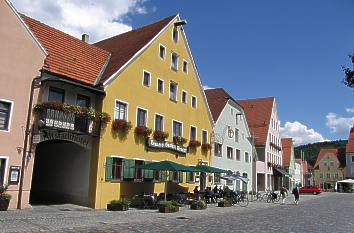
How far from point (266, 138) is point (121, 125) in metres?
38.5

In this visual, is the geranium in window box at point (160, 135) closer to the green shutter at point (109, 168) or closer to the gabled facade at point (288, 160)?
the green shutter at point (109, 168)

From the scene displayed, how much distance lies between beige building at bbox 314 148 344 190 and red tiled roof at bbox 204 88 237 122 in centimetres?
7178

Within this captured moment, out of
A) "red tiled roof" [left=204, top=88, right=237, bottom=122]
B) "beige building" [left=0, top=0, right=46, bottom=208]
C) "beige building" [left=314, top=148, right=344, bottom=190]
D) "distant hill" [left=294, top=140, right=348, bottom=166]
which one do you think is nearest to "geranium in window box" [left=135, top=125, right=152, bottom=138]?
"beige building" [left=0, top=0, right=46, bottom=208]

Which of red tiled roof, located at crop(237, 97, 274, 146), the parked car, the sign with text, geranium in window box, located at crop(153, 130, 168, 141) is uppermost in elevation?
red tiled roof, located at crop(237, 97, 274, 146)

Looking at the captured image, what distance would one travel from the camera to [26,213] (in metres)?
18.4

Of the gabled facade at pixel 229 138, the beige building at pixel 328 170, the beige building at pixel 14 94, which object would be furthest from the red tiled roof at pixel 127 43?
the beige building at pixel 328 170

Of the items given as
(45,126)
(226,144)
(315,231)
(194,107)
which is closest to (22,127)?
(45,126)

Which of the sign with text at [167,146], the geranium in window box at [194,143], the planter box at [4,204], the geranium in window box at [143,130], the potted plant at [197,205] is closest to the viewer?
the planter box at [4,204]

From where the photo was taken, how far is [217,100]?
149 feet

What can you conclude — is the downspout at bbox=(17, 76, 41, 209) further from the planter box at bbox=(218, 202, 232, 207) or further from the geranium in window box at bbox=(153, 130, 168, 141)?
the planter box at bbox=(218, 202, 232, 207)

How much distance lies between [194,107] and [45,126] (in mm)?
16920

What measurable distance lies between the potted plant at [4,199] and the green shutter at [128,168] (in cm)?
819

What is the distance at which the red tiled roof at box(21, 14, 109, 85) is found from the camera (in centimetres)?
2391

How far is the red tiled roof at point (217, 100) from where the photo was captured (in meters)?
43.0
